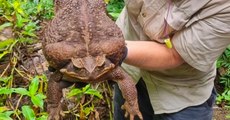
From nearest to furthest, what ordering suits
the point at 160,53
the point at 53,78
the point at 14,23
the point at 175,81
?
1. the point at 53,78
2. the point at 160,53
3. the point at 175,81
4. the point at 14,23

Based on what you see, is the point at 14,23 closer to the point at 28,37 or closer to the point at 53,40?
the point at 28,37

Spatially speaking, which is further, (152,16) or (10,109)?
(10,109)

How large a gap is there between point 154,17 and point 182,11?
132mm

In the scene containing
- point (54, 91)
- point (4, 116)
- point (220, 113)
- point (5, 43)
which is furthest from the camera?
point (220, 113)

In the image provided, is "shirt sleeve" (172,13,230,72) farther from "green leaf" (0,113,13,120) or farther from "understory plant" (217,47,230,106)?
"understory plant" (217,47,230,106)

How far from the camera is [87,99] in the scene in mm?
2588

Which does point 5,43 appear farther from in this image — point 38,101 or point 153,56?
point 153,56

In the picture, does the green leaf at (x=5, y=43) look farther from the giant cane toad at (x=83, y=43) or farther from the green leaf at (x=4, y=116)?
the giant cane toad at (x=83, y=43)

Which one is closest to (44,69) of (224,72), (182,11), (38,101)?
(38,101)

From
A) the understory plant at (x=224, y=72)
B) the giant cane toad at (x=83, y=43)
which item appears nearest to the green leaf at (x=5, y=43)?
the giant cane toad at (x=83, y=43)

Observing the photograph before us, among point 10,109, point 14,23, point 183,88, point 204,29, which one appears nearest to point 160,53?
point 204,29

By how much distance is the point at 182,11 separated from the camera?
1.76 m

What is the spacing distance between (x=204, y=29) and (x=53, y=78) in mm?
617

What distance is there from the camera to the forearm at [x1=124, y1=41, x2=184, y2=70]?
1.75 meters
